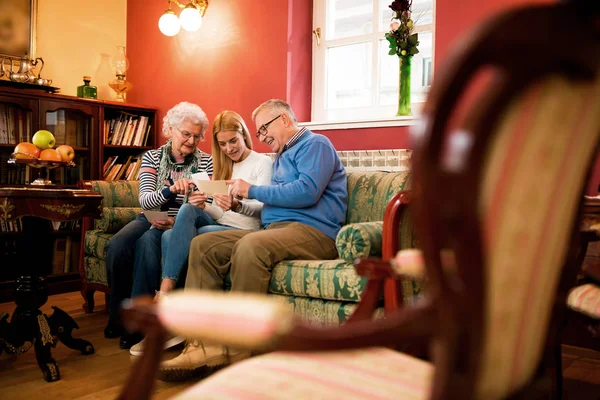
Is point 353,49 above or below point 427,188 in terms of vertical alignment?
→ above

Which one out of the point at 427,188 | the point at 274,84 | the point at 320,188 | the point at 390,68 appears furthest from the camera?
the point at 274,84

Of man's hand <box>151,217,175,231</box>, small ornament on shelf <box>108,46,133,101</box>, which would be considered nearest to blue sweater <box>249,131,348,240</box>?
man's hand <box>151,217,175,231</box>

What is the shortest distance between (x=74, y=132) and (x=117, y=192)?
1035mm

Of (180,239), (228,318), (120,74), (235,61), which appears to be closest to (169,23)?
(235,61)

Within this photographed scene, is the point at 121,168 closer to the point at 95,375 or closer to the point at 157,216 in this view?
the point at 157,216

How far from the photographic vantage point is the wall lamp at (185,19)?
157 inches

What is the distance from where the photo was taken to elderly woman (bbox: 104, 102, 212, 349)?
257 cm

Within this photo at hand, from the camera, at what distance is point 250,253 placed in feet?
6.83

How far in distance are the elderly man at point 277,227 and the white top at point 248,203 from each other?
3.9 inches

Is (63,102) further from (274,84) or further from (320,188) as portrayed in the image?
(320,188)

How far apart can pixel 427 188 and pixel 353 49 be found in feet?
11.0

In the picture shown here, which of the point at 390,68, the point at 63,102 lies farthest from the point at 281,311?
the point at 63,102

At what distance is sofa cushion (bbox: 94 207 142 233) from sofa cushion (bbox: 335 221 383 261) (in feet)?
5.52

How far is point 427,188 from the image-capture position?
19.1 inches
